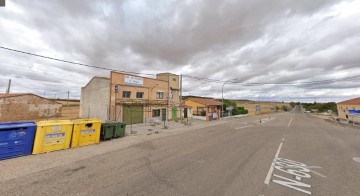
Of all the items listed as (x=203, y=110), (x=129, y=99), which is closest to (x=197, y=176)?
(x=129, y=99)

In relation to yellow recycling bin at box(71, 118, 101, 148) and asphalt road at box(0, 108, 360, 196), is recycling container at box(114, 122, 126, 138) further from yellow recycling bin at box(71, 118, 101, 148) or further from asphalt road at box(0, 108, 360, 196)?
asphalt road at box(0, 108, 360, 196)

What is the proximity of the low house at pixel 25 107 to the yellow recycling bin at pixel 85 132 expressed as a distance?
19.8 meters

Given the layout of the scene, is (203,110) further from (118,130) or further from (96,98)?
(118,130)

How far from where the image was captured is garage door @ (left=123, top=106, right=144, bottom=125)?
67.8 feet

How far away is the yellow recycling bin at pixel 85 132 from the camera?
→ 9.05 metres

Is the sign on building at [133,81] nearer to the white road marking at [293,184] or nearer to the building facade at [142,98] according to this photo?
the building facade at [142,98]

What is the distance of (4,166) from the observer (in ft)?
19.9

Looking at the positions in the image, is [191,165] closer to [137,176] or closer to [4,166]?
[137,176]

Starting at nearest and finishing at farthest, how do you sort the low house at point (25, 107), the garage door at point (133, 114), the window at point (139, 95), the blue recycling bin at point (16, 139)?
the blue recycling bin at point (16, 139)
the garage door at point (133, 114)
the low house at point (25, 107)
the window at point (139, 95)

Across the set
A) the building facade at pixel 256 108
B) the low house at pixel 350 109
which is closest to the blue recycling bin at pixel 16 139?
the low house at pixel 350 109

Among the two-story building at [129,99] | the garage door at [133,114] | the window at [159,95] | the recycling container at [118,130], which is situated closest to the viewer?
the recycling container at [118,130]

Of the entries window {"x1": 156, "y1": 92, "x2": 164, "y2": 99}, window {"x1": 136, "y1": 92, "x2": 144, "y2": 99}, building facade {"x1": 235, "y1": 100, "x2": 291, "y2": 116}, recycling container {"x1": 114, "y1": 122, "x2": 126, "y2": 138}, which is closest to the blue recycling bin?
recycling container {"x1": 114, "y1": 122, "x2": 126, "y2": 138}

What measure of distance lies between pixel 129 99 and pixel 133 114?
2023 mm

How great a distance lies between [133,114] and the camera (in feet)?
70.5
